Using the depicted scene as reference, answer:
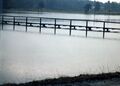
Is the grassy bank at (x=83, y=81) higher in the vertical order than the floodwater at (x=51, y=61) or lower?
higher

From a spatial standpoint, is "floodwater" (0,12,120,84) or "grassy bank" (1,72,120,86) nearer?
"grassy bank" (1,72,120,86)

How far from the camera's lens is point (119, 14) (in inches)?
2928

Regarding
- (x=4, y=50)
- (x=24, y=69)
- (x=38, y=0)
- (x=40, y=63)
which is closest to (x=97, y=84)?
(x=24, y=69)

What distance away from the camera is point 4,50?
16.8 meters

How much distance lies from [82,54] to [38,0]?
39502 millimetres

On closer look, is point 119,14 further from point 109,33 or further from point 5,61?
point 5,61

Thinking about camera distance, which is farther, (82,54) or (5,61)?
(82,54)

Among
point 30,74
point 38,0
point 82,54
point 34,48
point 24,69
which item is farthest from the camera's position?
point 38,0

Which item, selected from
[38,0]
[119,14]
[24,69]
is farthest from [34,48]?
[119,14]

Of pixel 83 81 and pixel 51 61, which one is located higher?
pixel 83 81

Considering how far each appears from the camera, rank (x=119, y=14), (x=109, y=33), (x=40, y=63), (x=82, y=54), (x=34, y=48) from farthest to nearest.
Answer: (x=119, y=14), (x=109, y=33), (x=34, y=48), (x=82, y=54), (x=40, y=63)

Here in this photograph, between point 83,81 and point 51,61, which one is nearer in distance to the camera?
point 83,81

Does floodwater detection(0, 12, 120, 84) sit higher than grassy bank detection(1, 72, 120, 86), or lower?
lower

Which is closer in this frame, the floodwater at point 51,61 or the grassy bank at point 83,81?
the grassy bank at point 83,81
